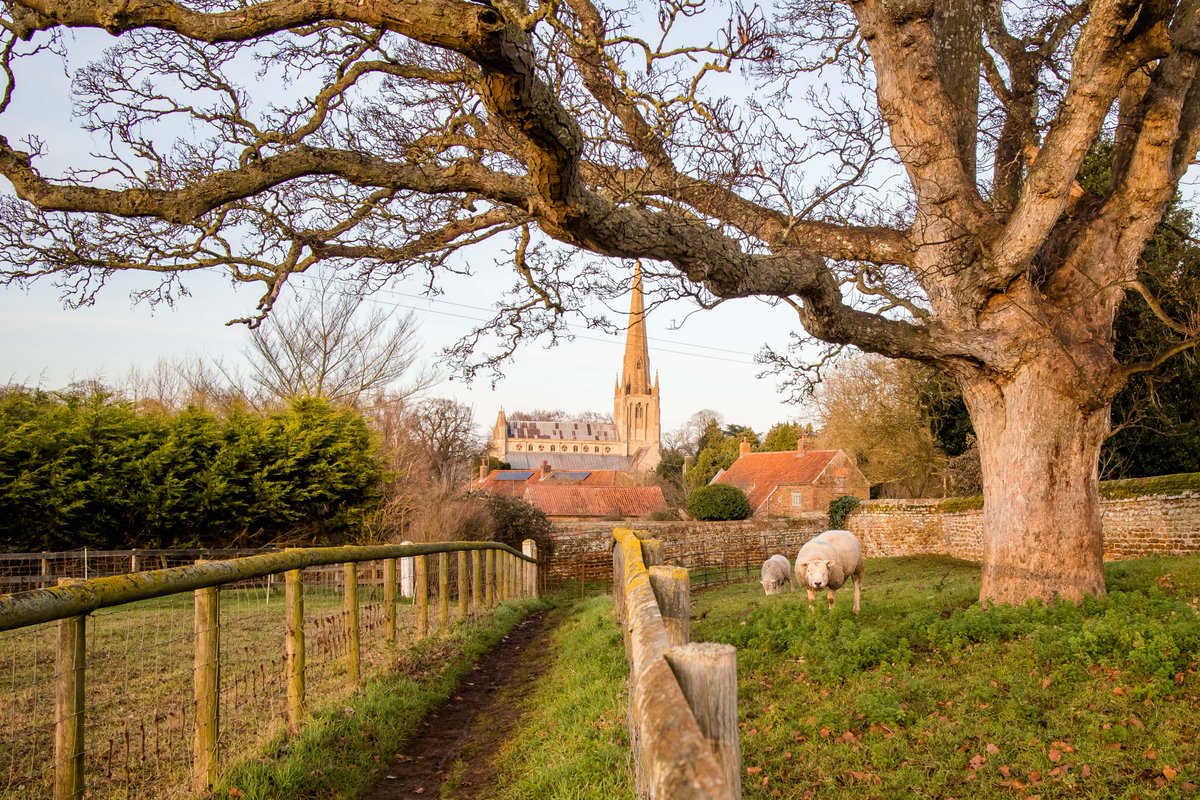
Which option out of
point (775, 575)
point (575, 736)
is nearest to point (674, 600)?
point (575, 736)

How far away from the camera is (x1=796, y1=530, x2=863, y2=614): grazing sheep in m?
11.5

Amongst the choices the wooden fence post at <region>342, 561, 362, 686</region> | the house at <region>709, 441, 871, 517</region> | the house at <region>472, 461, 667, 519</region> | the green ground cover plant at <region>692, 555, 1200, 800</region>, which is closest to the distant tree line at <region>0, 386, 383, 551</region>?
the wooden fence post at <region>342, 561, 362, 686</region>

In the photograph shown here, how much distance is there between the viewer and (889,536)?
2658 cm

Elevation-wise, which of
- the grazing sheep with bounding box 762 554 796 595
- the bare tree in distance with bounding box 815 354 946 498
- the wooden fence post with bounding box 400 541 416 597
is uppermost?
the bare tree in distance with bounding box 815 354 946 498

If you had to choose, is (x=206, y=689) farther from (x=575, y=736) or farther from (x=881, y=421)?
(x=881, y=421)

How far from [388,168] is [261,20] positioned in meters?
1.84

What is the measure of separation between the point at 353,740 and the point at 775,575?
13.1m

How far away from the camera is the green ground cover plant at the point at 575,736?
15.0ft

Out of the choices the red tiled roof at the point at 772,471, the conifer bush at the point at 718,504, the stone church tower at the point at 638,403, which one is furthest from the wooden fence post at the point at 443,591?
the stone church tower at the point at 638,403

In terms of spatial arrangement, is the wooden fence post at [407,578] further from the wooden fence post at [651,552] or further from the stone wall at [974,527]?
the stone wall at [974,527]

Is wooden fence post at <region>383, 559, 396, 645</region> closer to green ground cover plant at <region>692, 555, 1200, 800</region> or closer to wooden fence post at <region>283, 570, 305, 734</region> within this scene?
wooden fence post at <region>283, 570, 305, 734</region>

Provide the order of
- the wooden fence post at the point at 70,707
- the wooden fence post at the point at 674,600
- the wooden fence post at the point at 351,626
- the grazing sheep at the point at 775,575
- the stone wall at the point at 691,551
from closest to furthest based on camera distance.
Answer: the wooden fence post at the point at 70,707 → the wooden fence post at the point at 674,600 → the wooden fence post at the point at 351,626 → the grazing sheep at the point at 775,575 → the stone wall at the point at 691,551

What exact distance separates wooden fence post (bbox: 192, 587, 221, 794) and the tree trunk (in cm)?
730

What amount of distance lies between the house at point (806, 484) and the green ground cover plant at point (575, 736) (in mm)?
36500
